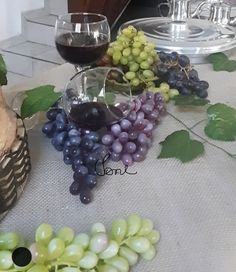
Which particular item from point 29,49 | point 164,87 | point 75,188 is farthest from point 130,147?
point 29,49

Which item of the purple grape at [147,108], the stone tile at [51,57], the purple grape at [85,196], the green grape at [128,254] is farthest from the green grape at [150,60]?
the stone tile at [51,57]

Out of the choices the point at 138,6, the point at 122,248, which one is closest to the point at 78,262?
the point at 122,248

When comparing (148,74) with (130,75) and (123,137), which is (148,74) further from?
(123,137)

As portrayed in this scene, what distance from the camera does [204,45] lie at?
1100 millimetres

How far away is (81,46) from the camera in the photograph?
84 centimetres

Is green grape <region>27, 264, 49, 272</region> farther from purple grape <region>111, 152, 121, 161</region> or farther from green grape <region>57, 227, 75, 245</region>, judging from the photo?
purple grape <region>111, 152, 121, 161</region>

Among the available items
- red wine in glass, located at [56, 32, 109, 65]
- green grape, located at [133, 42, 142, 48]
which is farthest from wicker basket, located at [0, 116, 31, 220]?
green grape, located at [133, 42, 142, 48]

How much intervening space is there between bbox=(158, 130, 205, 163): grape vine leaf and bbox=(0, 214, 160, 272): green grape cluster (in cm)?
20

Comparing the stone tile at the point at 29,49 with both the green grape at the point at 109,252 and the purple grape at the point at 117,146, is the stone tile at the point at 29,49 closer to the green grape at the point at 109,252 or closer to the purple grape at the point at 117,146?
the purple grape at the point at 117,146

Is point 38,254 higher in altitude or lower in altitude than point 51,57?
higher

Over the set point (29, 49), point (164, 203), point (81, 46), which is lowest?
point (29, 49)

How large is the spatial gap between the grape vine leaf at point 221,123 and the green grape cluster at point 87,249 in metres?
0.28

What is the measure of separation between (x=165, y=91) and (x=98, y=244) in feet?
1.51

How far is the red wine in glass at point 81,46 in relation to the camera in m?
0.84
